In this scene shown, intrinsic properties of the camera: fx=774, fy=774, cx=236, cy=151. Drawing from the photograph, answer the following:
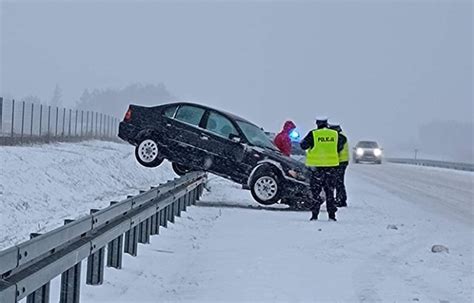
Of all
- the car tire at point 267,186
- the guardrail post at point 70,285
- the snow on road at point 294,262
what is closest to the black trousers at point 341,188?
the car tire at point 267,186

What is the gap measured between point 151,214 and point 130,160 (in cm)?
1668

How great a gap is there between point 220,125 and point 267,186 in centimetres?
171

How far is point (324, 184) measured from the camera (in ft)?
41.3

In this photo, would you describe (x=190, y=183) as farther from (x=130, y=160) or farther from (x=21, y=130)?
(x=21, y=130)

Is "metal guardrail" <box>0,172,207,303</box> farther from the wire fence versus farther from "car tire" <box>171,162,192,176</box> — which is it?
the wire fence

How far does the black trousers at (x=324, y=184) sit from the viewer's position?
40.6 feet

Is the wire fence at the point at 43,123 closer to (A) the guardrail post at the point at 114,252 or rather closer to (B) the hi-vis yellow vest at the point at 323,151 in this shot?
(B) the hi-vis yellow vest at the point at 323,151

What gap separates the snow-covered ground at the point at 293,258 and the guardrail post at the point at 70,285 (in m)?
0.48

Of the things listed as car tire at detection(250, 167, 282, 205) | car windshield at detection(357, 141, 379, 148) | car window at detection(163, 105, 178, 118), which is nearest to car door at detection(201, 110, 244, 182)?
car tire at detection(250, 167, 282, 205)

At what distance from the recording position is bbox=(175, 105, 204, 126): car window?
1527cm

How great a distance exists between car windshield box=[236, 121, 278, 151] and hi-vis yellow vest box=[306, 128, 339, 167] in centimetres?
215

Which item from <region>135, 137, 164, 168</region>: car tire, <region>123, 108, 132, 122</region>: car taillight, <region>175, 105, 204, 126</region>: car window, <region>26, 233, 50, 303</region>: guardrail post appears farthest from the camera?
<region>123, 108, 132, 122</region>: car taillight

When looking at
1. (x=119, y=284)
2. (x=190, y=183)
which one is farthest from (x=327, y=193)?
(x=119, y=284)

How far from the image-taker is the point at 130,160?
2520 cm
